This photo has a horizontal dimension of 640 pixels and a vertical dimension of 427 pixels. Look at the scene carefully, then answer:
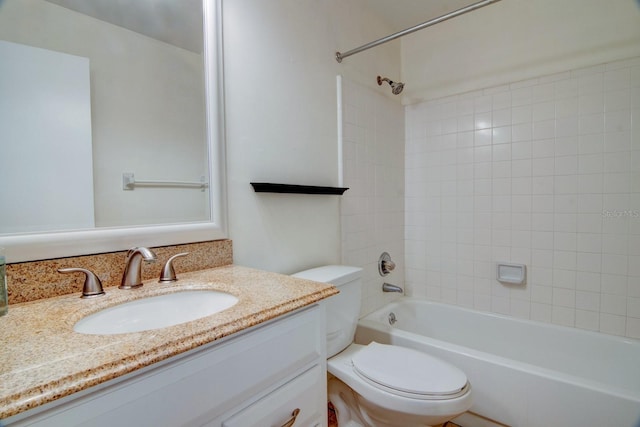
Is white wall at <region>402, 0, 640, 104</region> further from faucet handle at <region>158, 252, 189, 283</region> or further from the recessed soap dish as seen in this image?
faucet handle at <region>158, 252, 189, 283</region>

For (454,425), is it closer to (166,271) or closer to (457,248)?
(457,248)

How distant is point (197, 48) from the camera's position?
3.82 feet

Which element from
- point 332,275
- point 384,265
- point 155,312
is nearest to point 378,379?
point 332,275

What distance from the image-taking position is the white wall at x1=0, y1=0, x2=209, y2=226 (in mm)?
877

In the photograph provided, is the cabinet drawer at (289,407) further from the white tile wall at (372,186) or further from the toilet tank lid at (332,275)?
the white tile wall at (372,186)

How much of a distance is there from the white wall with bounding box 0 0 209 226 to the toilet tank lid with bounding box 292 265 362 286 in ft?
1.79

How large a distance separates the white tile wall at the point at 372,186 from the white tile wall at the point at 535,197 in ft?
0.58

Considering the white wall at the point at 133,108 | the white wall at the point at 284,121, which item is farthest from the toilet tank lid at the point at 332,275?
the white wall at the point at 133,108

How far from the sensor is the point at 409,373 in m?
1.19


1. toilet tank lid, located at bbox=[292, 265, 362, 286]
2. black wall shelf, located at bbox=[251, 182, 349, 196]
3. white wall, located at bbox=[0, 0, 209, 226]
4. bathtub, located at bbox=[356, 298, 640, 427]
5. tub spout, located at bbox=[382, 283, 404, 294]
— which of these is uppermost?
white wall, located at bbox=[0, 0, 209, 226]

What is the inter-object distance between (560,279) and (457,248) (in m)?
0.62

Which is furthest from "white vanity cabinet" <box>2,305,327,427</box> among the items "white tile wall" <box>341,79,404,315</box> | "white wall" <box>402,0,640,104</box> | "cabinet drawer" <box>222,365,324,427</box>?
"white wall" <box>402,0,640,104</box>

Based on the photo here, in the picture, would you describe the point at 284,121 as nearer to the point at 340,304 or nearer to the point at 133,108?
the point at 133,108

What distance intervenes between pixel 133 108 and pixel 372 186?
1463 millimetres
